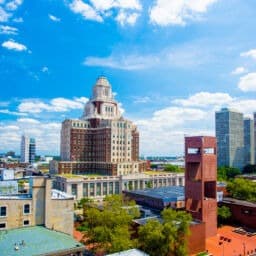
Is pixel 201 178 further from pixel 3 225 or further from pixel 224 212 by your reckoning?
pixel 3 225

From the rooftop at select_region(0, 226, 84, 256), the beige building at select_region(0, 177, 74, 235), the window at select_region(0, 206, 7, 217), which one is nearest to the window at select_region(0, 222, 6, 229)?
the beige building at select_region(0, 177, 74, 235)

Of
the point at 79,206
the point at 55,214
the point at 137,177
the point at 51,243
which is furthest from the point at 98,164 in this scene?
the point at 51,243

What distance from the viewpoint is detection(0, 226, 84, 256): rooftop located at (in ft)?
130

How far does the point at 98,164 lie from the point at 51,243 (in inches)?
3726

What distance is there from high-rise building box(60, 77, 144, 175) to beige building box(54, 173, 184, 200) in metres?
9.98

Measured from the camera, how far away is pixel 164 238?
45.3 metres

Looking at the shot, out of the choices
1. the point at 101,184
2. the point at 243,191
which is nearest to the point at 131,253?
the point at 243,191

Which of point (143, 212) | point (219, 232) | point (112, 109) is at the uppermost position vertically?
point (112, 109)

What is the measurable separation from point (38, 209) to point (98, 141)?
89.8 m

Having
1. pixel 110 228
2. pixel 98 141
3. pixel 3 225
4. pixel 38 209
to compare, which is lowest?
pixel 110 228

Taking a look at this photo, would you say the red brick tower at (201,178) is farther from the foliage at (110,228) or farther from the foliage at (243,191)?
the foliage at (243,191)

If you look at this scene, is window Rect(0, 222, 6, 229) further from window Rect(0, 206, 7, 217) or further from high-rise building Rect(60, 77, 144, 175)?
high-rise building Rect(60, 77, 144, 175)

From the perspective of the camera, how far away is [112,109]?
148m

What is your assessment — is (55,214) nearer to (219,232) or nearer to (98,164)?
(219,232)
